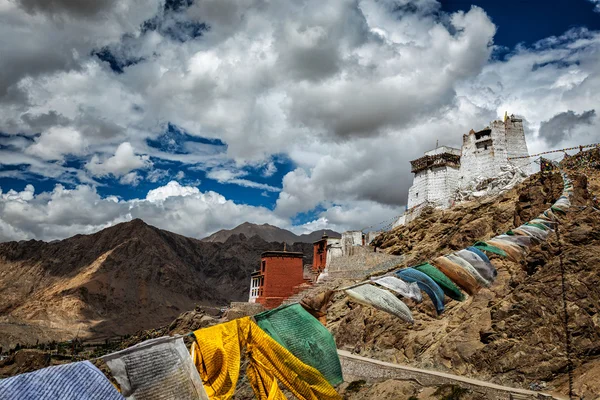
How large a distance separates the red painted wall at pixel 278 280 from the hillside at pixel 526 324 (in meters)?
12.1

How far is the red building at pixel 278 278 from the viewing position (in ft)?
128

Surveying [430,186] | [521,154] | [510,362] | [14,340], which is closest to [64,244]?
[14,340]

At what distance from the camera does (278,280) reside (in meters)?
39.5

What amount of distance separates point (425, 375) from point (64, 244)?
114975mm

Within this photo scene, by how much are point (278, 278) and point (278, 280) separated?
187 millimetres

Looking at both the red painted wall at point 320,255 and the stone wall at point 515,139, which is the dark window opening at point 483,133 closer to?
the stone wall at point 515,139

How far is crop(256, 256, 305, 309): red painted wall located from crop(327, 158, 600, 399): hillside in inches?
478

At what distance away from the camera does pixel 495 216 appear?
29453 mm

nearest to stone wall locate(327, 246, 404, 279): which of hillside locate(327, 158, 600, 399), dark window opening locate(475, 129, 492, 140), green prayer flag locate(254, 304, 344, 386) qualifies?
hillside locate(327, 158, 600, 399)

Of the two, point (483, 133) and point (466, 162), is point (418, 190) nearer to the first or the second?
point (466, 162)

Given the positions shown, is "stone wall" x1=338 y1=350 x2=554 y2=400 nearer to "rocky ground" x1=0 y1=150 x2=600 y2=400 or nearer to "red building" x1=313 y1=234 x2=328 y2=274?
"rocky ground" x1=0 y1=150 x2=600 y2=400

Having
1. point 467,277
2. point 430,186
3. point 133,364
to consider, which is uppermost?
point 430,186

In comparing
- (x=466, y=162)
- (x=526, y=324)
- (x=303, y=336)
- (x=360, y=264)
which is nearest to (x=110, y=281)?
(x=360, y=264)

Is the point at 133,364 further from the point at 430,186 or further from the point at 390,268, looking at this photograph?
the point at 430,186
